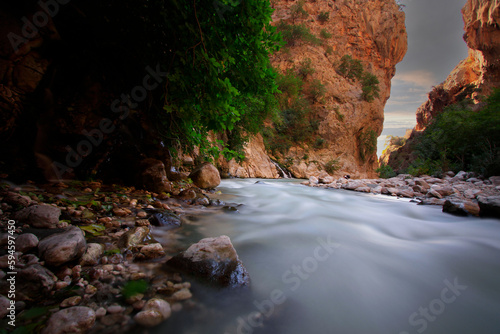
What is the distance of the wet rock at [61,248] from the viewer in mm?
1147

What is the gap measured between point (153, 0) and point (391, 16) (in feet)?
121

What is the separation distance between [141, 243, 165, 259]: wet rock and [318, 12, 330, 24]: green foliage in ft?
98.0

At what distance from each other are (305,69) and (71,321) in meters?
23.1

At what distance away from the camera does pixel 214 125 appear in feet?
9.96

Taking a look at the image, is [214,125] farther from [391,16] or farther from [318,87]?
→ [391,16]

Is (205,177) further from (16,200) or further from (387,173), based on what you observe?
(387,173)

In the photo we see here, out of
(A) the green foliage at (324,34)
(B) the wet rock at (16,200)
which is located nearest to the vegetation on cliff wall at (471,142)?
(B) the wet rock at (16,200)

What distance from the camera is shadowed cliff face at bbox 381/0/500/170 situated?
77.7 feet

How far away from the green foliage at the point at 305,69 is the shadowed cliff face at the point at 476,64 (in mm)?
17675

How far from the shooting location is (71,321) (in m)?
0.83

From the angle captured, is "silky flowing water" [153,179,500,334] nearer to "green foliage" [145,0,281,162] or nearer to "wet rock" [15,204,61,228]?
"wet rock" [15,204,61,228]

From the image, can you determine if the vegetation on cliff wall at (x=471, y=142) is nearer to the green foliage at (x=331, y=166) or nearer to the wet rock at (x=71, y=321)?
the green foliage at (x=331, y=166)

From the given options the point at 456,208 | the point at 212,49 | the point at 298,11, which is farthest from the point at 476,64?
the point at 212,49

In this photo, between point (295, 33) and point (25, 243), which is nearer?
point (25, 243)
